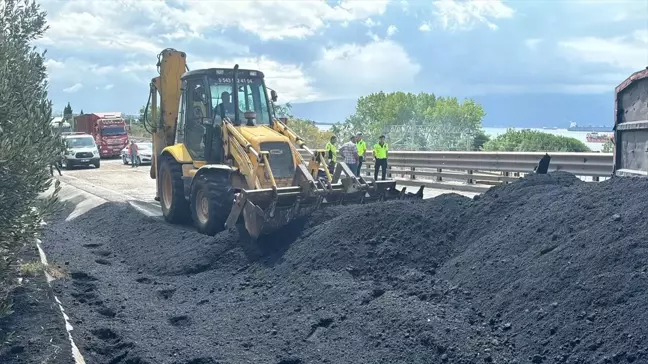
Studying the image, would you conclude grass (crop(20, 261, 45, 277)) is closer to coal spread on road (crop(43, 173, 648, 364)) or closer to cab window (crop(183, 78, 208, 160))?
coal spread on road (crop(43, 173, 648, 364))

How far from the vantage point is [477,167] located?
63.2 ft

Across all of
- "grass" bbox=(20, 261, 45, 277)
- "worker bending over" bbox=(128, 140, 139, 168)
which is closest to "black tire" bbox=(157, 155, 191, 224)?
"grass" bbox=(20, 261, 45, 277)

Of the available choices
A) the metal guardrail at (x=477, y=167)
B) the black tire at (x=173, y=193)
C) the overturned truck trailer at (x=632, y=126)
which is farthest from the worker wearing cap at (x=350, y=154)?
the overturned truck trailer at (x=632, y=126)

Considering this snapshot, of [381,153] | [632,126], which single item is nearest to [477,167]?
[381,153]

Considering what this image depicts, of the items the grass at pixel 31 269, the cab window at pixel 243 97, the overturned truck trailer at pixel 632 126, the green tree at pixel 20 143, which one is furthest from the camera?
the cab window at pixel 243 97

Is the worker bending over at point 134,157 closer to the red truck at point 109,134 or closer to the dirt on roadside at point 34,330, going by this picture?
the red truck at point 109,134

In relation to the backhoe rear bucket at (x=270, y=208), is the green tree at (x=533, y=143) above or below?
above

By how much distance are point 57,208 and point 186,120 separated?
6801 mm

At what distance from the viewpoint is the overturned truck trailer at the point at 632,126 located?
852 centimetres

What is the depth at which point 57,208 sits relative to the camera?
6.75 metres

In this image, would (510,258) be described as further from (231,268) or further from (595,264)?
(231,268)

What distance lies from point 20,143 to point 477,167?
15001 millimetres

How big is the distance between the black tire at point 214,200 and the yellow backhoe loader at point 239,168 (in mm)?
17

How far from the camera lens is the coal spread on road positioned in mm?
5840
